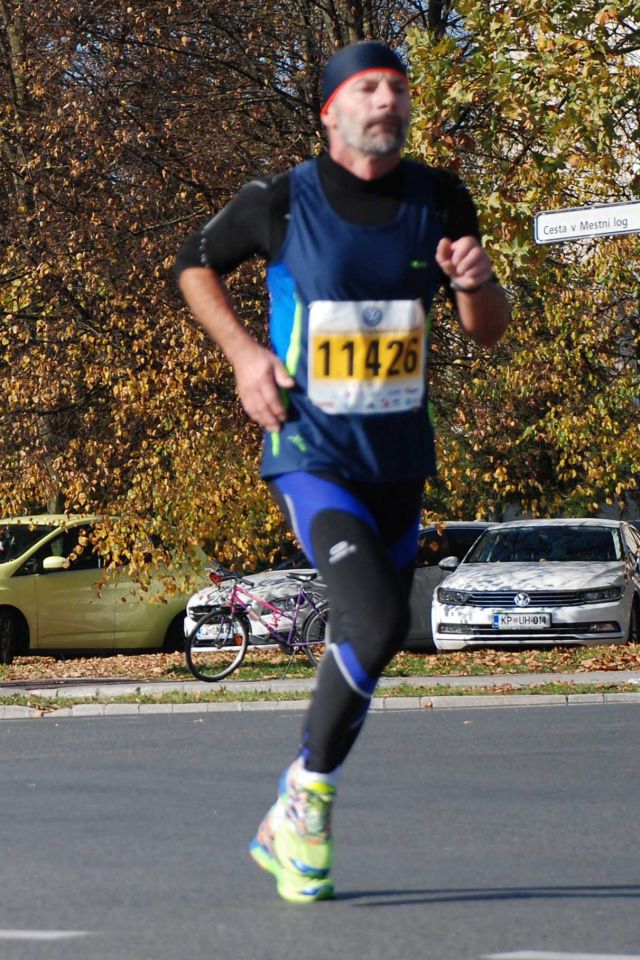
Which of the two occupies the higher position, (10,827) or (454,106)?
(454,106)

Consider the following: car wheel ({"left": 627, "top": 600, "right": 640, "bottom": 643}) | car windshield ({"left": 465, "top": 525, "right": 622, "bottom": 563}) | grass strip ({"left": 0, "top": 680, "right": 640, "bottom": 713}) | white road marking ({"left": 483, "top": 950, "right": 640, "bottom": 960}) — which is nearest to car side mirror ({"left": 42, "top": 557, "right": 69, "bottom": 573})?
car windshield ({"left": 465, "top": 525, "right": 622, "bottom": 563})

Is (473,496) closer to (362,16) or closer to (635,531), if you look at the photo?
(635,531)

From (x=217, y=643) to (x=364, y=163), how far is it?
12.9 metres

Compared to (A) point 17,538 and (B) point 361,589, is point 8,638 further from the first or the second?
(B) point 361,589

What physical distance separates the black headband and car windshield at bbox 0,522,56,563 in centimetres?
1663

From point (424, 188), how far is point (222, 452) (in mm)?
13985

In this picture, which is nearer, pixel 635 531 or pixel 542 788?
pixel 542 788

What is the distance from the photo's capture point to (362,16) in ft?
67.1

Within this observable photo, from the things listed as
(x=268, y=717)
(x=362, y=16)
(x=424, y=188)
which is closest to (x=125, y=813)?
(x=424, y=188)

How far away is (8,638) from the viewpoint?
67.9 ft

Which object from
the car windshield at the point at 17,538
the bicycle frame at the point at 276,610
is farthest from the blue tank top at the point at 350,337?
the car windshield at the point at 17,538

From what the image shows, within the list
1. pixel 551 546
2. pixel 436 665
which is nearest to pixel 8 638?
pixel 436 665

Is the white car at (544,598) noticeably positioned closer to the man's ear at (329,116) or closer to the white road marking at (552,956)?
the man's ear at (329,116)

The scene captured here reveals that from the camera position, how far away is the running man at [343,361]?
14.6ft
